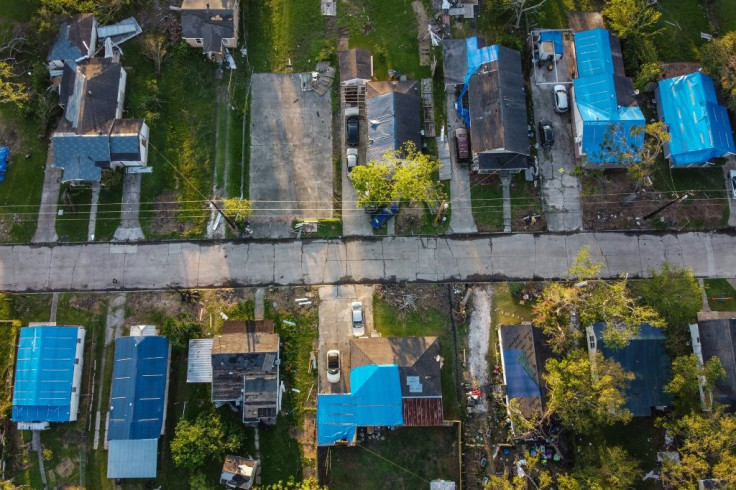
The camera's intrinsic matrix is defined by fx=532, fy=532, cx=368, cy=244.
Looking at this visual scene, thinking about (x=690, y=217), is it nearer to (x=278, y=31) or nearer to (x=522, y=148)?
(x=522, y=148)

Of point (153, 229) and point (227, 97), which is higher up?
point (227, 97)

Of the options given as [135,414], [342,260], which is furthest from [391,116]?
[135,414]

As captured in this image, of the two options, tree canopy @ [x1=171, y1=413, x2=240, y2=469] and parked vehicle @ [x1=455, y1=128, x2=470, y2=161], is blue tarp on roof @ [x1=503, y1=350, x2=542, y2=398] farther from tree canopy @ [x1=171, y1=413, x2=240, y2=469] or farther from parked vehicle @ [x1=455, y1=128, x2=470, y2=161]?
tree canopy @ [x1=171, y1=413, x2=240, y2=469]

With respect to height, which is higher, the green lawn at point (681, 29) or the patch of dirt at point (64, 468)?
the green lawn at point (681, 29)

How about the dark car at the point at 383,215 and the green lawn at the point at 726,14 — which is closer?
the dark car at the point at 383,215

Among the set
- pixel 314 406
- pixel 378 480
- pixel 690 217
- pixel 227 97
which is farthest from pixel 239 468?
pixel 690 217

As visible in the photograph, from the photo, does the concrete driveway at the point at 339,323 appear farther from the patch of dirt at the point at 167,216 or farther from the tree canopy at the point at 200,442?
the patch of dirt at the point at 167,216

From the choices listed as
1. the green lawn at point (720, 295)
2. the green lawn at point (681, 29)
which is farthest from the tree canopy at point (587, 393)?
the green lawn at point (681, 29)
